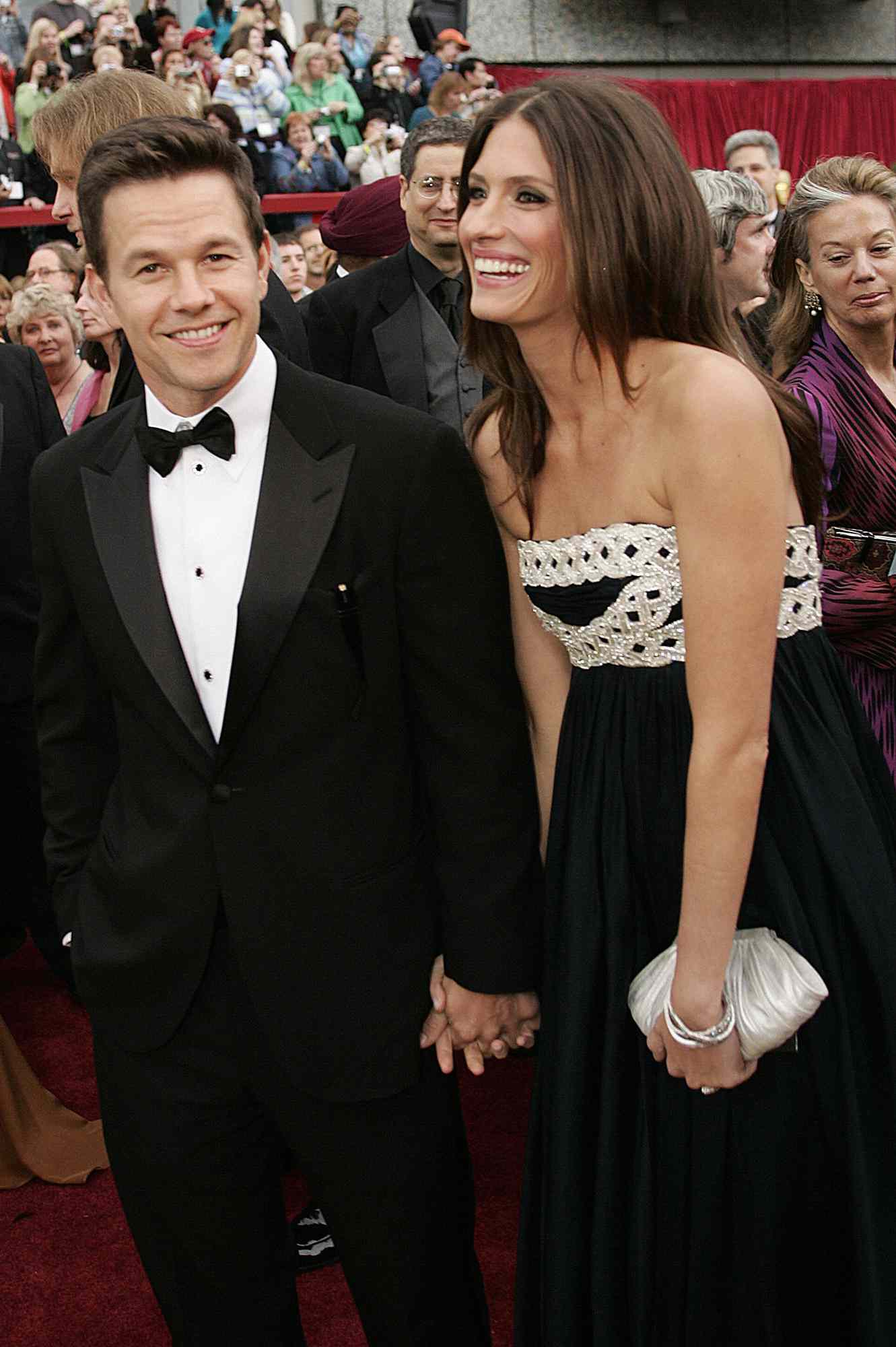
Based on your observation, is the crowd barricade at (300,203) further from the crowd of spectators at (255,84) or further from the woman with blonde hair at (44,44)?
the woman with blonde hair at (44,44)

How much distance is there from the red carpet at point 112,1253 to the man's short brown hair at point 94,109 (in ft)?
6.50

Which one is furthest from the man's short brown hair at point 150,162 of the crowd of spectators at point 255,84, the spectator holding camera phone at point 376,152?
the spectator holding camera phone at point 376,152

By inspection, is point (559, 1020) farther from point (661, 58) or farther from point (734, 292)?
point (661, 58)

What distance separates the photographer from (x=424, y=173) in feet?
11.4

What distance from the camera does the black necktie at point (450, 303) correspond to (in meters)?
3.50

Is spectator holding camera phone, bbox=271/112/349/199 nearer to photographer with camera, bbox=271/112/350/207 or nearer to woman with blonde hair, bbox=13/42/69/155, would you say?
photographer with camera, bbox=271/112/350/207

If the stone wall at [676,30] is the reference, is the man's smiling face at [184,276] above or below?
below

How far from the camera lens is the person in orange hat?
12750 millimetres

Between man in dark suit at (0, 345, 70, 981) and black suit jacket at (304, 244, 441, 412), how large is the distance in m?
0.74

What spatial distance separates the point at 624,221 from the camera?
149 centimetres

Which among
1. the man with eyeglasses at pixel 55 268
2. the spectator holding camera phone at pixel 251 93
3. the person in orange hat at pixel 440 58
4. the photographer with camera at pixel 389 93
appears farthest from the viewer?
the person in orange hat at pixel 440 58

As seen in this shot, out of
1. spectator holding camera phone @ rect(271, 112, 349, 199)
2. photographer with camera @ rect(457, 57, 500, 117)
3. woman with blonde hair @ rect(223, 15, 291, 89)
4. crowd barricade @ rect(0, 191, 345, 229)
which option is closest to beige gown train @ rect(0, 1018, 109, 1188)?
crowd barricade @ rect(0, 191, 345, 229)

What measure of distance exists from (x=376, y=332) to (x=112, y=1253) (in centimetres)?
217

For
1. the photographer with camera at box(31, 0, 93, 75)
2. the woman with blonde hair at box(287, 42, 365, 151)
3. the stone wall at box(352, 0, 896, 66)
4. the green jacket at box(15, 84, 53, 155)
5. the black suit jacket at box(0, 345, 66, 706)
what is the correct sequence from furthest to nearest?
the stone wall at box(352, 0, 896, 66) → the woman with blonde hair at box(287, 42, 365, 151) → the photographer with camera at box(31, 0, 93, 75) → the green jacket at box(15, 84, 53, 155) → the black suit jacket at box(0, 345, 66, 706)
